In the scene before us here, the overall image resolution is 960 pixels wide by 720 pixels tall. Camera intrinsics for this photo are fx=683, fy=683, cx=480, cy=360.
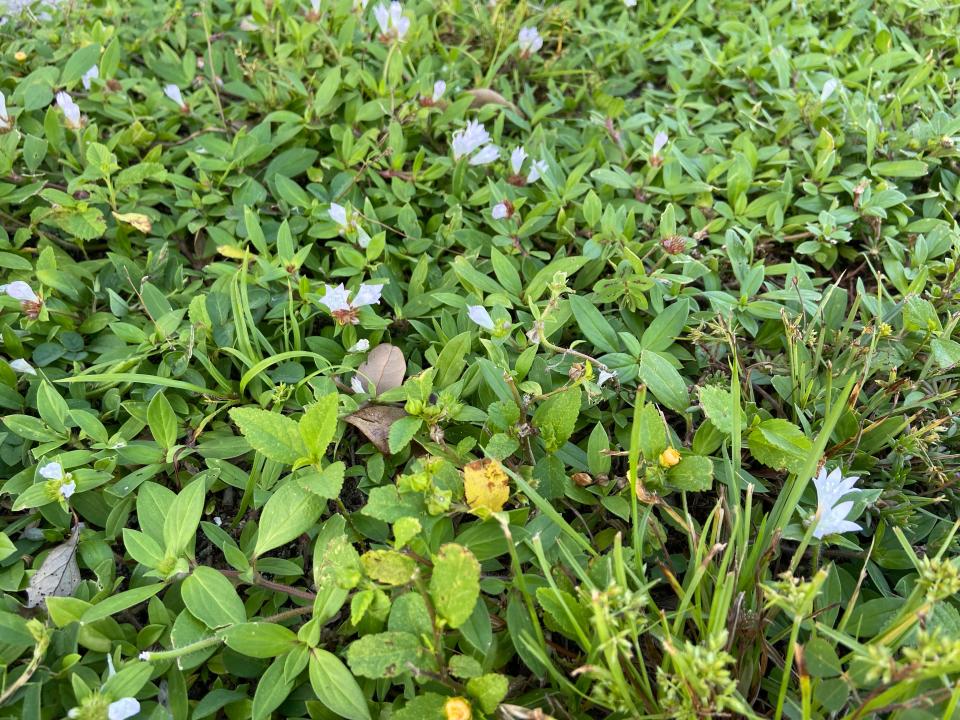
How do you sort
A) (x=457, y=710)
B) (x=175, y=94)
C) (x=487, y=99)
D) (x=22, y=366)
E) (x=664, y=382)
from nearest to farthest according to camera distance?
1. (x=457, y=710)
2. (x=664, y=382)
3. (x=22, y=366)
4. (x=175, y=94)
5. (x=487, y=99)

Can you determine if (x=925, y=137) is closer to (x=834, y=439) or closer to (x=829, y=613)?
(x=834, y=439)

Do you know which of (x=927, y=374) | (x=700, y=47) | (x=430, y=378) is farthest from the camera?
(x=700, y=47)

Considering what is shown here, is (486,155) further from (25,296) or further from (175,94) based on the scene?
(25,296)

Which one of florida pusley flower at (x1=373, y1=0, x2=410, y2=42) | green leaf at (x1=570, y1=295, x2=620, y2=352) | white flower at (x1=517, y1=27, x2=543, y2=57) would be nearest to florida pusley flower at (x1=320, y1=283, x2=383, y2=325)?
green leaf at (x1=570, y1=295, x2=620, y2=352)

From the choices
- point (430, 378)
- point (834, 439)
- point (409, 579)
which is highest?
point (430, 378)

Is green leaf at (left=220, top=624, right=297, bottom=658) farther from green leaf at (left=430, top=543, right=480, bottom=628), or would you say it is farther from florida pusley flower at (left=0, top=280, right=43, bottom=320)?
florida pusley flower at (left=0, top=280, right=43, bottom=320)

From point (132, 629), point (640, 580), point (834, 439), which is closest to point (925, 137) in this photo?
point (834, 439)

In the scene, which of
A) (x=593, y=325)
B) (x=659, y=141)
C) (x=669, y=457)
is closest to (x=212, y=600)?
(x=669, y=457)
